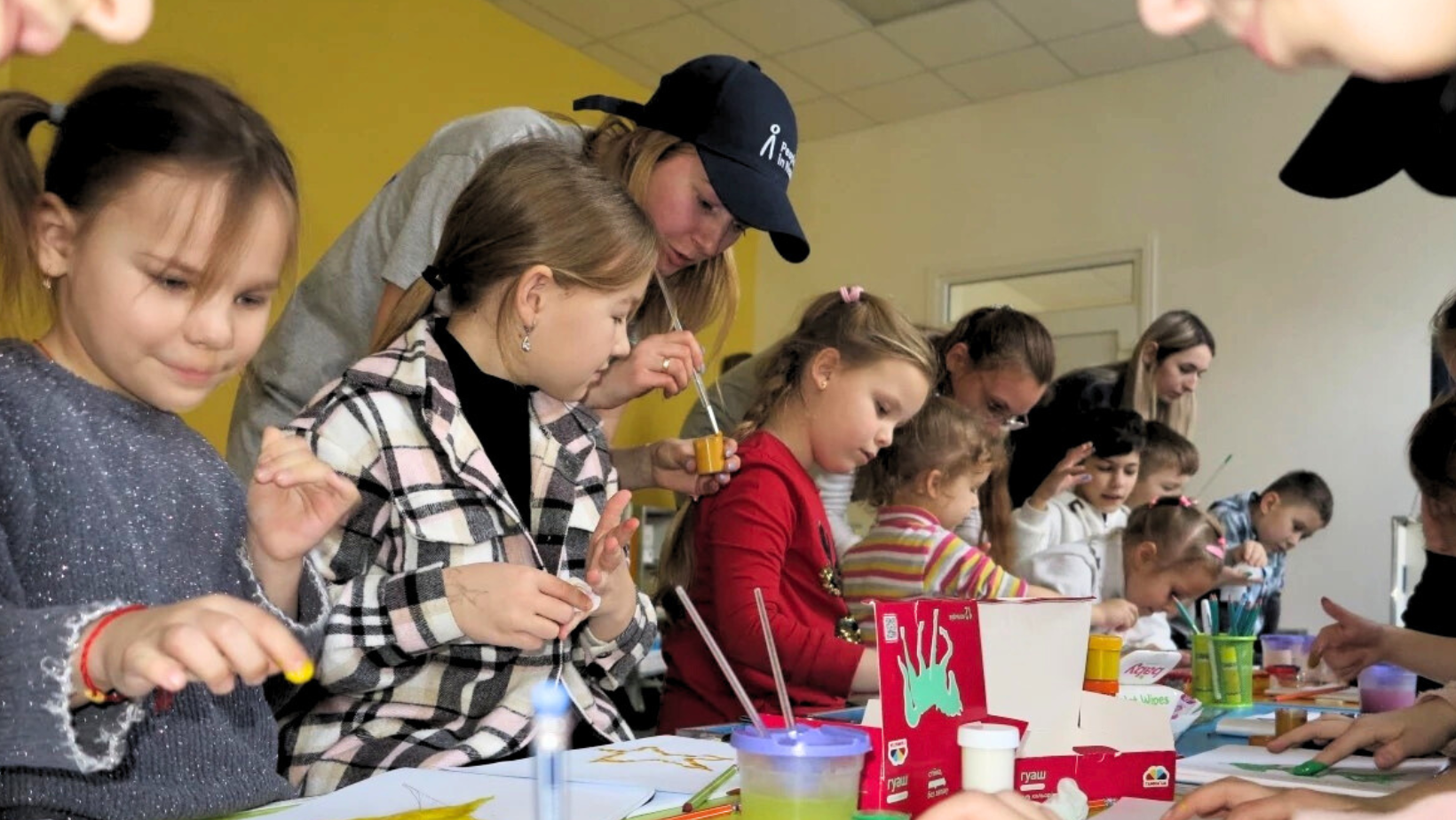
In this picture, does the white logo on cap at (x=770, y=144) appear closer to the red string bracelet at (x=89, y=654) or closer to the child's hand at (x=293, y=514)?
the child's hand at (x=293, y=514)

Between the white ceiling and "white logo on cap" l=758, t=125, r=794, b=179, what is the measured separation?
2.90m

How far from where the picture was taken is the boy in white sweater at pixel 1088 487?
2809 millimetres

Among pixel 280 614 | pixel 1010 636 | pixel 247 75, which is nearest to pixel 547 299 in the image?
pixel 280 614

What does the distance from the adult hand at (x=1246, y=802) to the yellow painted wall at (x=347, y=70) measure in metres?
3.03

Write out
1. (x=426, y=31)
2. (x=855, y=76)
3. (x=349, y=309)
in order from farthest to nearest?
1. (x=855, y=76)
2. (x=426, y=31)
3. (x=349, y=309)

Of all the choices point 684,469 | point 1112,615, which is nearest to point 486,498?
point 684,469

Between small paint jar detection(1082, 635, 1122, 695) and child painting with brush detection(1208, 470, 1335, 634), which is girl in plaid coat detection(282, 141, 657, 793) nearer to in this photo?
small paint jar detection(1082, 635, 1122, 695)

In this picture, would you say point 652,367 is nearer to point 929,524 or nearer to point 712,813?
point 929,524

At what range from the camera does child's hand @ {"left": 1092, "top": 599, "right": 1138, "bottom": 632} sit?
196cm

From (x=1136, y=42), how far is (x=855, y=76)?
3.71ft

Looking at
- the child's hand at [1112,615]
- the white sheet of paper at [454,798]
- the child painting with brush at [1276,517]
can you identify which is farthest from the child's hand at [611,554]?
the child painting with brush at [1276,517]

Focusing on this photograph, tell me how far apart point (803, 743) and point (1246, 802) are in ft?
1.09

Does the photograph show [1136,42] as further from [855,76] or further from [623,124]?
[623,124]

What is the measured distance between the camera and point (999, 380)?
8.62 feet
